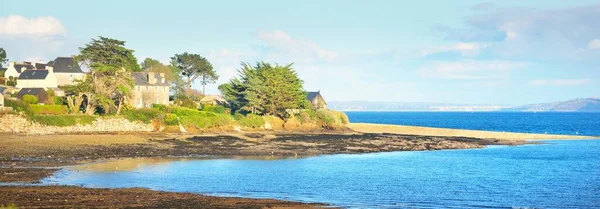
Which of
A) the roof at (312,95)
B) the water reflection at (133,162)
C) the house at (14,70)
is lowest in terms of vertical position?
the water reflection at (133,162)

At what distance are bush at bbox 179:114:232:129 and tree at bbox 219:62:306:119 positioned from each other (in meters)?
9.72

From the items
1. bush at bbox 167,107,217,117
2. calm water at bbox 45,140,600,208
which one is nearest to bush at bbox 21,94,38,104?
bush at bbox 167,107,217,117

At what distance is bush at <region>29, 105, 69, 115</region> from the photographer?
7094 centimetres

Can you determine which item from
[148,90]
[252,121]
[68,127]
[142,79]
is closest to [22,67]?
[142,79]

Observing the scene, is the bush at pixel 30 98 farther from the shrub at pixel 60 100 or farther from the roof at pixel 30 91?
the roof at pixel 30 91

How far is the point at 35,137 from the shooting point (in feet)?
187

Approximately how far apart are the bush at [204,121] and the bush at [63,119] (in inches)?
403

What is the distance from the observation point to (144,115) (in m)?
72.6

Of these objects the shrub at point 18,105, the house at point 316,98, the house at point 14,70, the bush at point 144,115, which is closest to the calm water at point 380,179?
the shrub at point 18,105

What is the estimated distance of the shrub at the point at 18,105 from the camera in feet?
212

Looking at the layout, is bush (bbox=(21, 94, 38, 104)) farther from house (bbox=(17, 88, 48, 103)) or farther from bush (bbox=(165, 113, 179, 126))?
bush (bbox=(165, 113, 179, 126))

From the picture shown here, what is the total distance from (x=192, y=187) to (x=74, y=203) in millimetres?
9289

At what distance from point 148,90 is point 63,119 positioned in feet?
86.5

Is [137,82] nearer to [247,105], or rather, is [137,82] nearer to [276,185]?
[247,105]
